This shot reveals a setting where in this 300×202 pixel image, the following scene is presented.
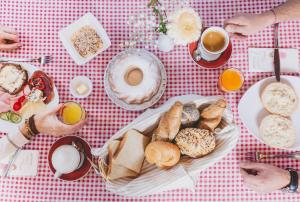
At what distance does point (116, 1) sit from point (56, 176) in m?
0.73

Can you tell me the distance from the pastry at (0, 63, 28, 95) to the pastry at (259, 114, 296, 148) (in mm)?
947

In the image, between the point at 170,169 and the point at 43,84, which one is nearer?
the point at 170,169

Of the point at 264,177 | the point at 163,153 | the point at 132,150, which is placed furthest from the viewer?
the point at 264,177

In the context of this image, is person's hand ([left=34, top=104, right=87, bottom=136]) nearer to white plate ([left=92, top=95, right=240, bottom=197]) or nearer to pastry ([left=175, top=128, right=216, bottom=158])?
white plate ([left=92, top=95, right=240, bottom=197])

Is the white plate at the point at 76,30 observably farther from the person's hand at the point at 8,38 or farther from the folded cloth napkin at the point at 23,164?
the folded cloth napkin at the point at 23,164

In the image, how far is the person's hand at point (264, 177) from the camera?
1.39 meters

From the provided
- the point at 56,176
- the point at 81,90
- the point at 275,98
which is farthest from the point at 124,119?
the point at 275,98

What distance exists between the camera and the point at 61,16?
4.96 ft

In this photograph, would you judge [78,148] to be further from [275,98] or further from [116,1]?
[275,98]

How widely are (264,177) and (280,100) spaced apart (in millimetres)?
296

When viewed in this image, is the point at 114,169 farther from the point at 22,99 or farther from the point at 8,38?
the point at 8,38

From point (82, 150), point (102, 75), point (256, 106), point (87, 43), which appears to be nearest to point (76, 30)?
point (87, 43)

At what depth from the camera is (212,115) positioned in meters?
1.21

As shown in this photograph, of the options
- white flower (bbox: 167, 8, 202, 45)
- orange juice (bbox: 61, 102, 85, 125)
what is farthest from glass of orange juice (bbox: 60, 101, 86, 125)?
white flower (bbox: 167, 8, 202, 45)
